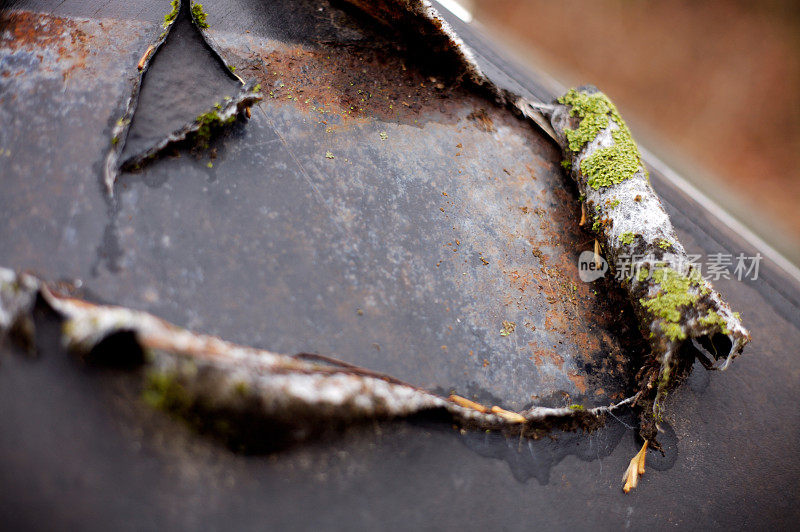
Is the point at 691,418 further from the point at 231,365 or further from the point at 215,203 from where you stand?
the point at 215,203

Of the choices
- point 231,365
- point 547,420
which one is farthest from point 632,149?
point 231,365

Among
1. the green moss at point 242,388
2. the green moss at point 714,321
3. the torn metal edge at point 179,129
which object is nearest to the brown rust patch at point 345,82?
the torn metal edge at point 179,129

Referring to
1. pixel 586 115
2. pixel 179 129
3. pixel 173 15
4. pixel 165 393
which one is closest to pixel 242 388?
pixel 165 393

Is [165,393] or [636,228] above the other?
[636,228]

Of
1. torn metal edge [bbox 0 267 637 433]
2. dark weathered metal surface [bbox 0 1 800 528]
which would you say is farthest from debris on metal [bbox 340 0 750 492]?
torn metal edge [bbox 0 267 637 433]

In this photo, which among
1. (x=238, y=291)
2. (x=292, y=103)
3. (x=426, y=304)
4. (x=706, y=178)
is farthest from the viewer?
(x=706, y=178)

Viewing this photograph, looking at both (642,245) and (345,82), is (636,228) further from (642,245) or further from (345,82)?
(345,82)

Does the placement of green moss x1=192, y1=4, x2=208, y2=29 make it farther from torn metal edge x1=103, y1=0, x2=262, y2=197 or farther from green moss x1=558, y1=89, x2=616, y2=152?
green moss x1=558, y1=89, x2=616, y2=152

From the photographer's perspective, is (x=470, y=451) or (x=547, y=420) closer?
(x=470, y=451)
